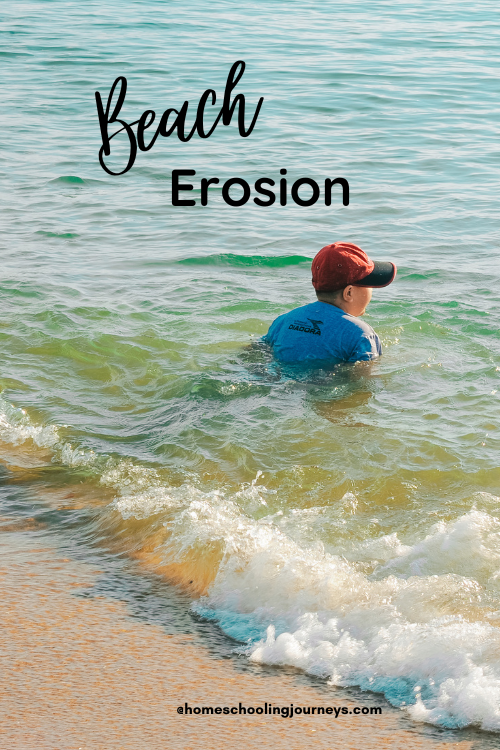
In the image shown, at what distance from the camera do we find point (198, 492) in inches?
191

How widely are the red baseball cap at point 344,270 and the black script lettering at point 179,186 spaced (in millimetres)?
5957

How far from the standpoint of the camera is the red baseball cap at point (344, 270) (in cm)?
589

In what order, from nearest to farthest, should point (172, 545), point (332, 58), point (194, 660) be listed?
point (194, 660) → point (172, 545) → point (332, 58)

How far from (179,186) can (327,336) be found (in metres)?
6.62

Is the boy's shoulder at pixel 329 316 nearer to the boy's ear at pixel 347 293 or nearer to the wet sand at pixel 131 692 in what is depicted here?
the boy's ear at pixel 347 293

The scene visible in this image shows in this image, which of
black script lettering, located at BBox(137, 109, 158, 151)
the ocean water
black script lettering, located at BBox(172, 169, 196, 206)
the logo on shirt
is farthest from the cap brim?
black script lettering, located at BBox(137, 109, 158, 151)

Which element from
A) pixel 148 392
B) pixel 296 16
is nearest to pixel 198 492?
pixel 148 392

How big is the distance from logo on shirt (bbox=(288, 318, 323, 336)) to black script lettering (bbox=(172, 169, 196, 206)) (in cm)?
599

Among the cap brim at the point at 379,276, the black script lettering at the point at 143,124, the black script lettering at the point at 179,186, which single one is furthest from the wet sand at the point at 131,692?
the black script lettering at the point at 143,124

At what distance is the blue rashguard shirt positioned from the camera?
19.5ft

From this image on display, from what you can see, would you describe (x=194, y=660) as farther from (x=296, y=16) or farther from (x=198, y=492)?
(x=296, y=16)

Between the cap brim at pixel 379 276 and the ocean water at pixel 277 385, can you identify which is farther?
the cap brim at pixel 379 276

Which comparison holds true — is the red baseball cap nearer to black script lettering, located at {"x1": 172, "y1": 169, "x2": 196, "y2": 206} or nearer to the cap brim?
the cap brim

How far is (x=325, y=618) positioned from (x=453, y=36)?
22.8m
